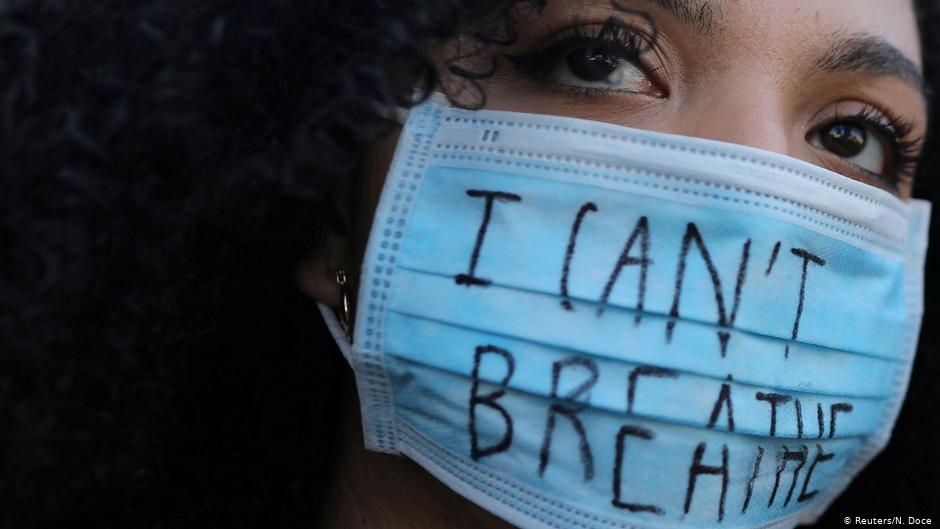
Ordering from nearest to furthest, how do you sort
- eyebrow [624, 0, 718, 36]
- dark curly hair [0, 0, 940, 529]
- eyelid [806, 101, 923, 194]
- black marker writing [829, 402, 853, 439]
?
dark curly hair [0, 0, 940, 529]
eyebrow [624, 0, 718, 36]
black marker writing [829, 402, 853, 439]
eyelid [806, 101, 923, 194]

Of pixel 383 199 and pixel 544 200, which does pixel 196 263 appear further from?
pixel 544 200

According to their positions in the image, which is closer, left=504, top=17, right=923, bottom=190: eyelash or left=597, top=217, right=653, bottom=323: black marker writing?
left=597, top=217, right=653, bottom=323: black marker writing

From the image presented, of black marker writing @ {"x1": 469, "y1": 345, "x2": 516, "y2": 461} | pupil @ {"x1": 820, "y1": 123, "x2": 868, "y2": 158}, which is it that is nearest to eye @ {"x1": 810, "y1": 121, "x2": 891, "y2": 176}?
pupil @ {"x1": 820, "y1": 123, "x2": 868, "y2": 158}

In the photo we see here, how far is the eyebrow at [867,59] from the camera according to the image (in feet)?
5.80

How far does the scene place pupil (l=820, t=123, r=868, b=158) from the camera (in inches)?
75.8

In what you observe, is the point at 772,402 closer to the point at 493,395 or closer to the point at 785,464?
the point at 785,464

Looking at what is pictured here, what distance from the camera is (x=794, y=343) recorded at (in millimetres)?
1655

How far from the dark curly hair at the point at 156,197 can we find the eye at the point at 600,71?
0.41 ft

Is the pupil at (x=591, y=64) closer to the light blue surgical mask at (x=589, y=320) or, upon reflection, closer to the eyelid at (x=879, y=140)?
the light blue surgical mask at (x=589, y=320)

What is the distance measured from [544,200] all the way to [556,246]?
0.28 ft

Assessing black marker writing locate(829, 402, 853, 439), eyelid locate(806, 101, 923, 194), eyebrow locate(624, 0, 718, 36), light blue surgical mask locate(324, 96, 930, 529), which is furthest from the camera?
eyelid locate(806, 101, 923, 194)

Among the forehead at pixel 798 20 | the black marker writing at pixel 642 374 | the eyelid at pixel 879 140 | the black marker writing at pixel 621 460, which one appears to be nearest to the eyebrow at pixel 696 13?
the forehead at pixel 798 20

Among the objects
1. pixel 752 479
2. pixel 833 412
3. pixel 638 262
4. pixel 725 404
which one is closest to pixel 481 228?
pixel 638 262

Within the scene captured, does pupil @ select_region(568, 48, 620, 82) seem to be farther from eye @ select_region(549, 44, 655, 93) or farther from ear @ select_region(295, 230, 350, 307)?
ear @ select_region(295, 230, 350, 307)
